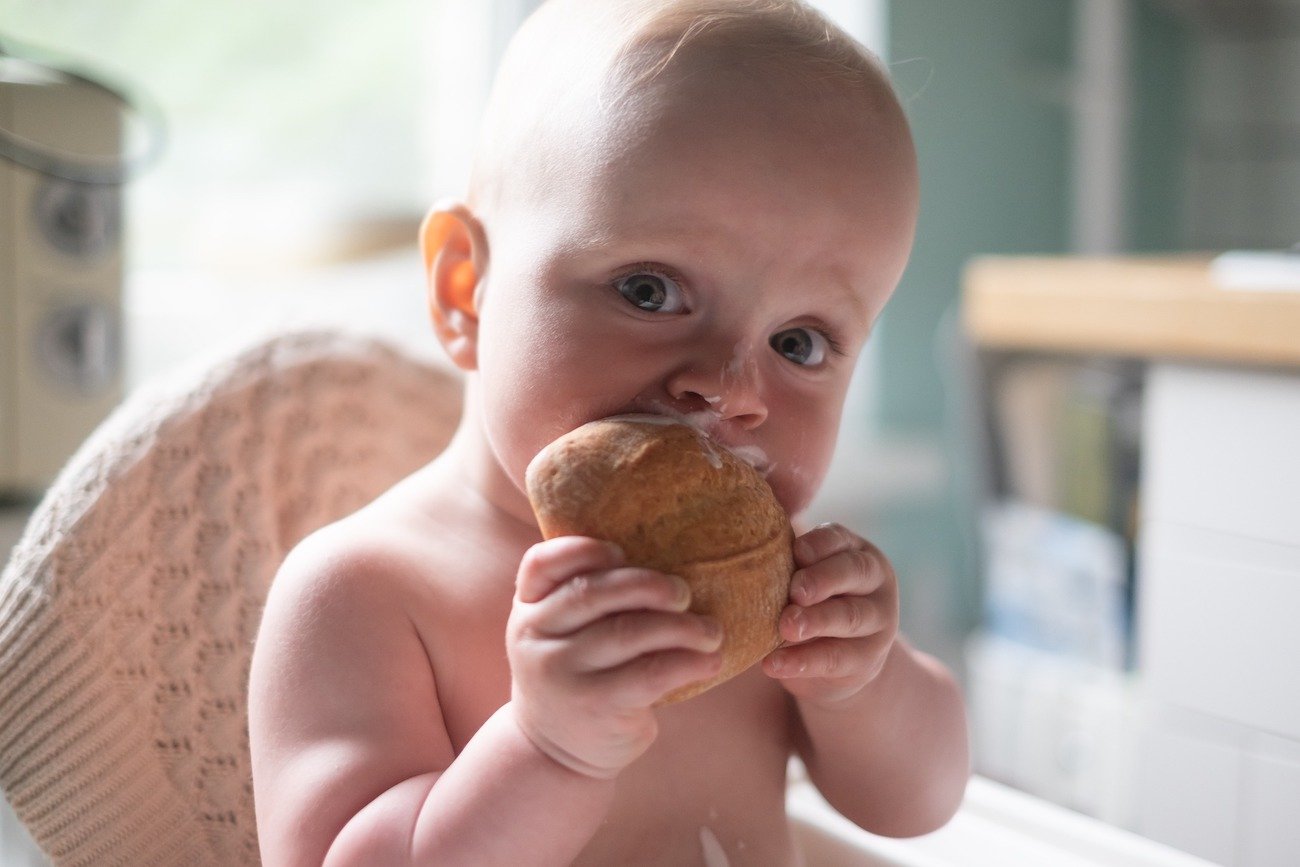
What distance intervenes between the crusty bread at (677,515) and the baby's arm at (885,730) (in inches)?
3.1

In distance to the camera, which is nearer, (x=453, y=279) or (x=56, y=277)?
(x=453, y=279)

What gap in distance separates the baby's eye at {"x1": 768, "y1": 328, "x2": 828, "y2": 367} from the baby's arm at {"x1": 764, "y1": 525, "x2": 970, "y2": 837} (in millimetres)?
88

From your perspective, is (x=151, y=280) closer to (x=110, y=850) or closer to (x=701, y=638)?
(x=110, y=850)

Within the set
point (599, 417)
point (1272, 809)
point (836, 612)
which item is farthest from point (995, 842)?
point (1272, 809)

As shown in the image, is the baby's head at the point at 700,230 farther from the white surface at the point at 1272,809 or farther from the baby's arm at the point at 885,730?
the white surface at the point at 1272,809

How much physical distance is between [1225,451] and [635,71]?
89 cm

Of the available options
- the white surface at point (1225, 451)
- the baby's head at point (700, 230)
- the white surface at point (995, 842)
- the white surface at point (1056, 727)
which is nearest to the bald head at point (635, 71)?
the baby's head at point (700, 230)

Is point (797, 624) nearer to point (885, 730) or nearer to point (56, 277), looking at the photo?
point (885, 730)

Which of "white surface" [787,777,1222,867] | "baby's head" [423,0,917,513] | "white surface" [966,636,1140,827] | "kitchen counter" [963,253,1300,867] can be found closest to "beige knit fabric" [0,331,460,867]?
"baby's head" [423,0,917,513]

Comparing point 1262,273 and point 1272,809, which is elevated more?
point 1262,273

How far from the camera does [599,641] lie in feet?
1.44

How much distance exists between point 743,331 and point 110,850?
430 mm

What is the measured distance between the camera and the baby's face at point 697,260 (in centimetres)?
52

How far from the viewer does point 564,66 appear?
1.92ft
